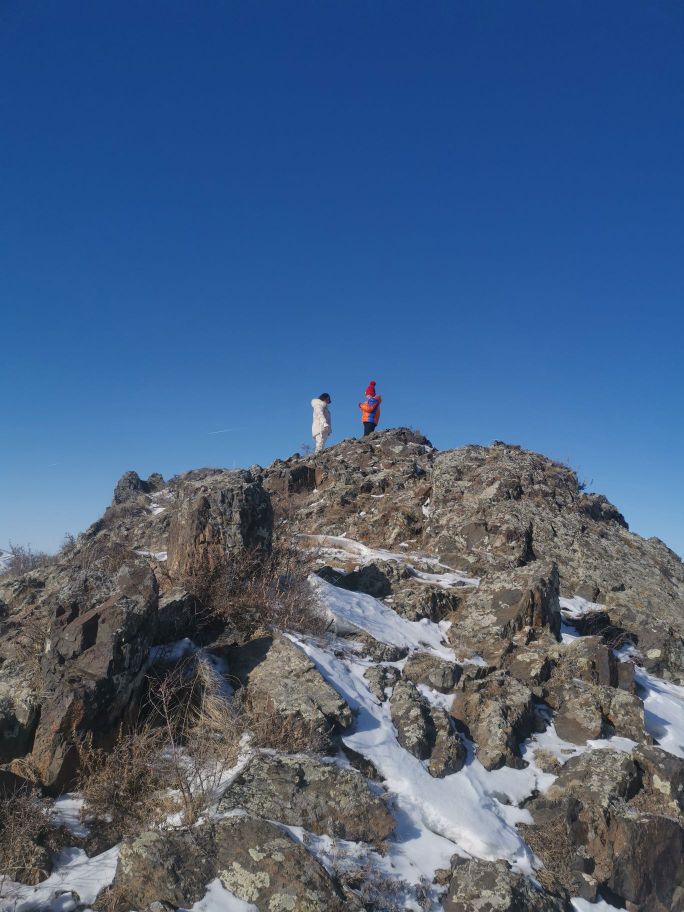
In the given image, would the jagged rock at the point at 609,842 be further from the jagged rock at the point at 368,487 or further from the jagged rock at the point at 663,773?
the jagged rock at the point at 368,487

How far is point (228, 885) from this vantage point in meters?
4.29

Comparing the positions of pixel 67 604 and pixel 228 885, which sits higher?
pixel 67 604

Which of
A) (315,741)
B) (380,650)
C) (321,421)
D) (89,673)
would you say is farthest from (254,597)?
(321,421)

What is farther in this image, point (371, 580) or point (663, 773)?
point (371, 580)

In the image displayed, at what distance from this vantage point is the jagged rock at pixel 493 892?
179 inches

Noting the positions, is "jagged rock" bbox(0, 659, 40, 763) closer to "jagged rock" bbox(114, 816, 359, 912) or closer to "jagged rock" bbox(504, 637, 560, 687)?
"jagged rock" bbox(114, 816, 359, 912)

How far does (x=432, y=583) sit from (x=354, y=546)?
2.70 meters

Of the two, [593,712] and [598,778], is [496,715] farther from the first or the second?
[593,712]

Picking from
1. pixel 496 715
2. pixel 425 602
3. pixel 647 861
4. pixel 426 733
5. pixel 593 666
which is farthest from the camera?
pixel 425 602

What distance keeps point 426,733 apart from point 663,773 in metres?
2.68

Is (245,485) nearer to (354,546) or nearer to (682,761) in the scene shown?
(354,546)

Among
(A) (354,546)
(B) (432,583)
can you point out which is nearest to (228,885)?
(B) (432,583)

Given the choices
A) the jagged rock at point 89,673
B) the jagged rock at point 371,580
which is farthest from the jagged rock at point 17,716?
the jagged rock at point 371,580

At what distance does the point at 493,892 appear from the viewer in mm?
4602
